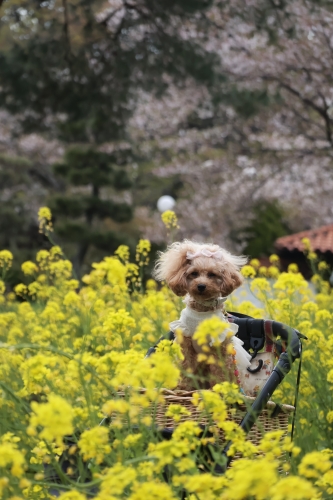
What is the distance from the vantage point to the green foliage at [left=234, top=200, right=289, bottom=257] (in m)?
18.7

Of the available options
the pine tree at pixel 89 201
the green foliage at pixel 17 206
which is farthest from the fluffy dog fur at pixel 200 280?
the green foliage at pixel 17 206

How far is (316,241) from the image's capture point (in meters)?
14.2

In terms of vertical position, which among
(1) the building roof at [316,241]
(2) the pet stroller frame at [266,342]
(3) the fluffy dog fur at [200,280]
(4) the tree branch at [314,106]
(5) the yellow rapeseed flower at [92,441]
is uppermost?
(4) the tree branch at [314,106]

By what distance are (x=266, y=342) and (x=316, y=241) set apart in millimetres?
11219

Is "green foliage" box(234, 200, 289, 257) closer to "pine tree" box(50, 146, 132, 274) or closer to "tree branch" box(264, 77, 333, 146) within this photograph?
"pine tree" box(50, 146, 132, 274)

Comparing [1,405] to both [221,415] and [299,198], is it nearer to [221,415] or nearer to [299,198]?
[221,415]

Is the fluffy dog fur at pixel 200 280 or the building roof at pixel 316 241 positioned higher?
the building roof at pixel 316 241

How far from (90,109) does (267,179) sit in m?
6.49

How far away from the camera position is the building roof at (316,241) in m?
13.9

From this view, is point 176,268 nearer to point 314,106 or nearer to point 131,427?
point 131,427

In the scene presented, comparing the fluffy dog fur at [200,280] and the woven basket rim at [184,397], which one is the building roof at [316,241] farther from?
the woven basket rim at [184,397]

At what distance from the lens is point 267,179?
52.9 ft

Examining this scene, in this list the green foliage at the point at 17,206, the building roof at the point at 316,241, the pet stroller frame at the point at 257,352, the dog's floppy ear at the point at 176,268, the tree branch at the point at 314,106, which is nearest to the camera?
the pet stroller frame at the point at 257,352

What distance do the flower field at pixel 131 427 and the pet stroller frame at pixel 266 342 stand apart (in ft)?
0.38
